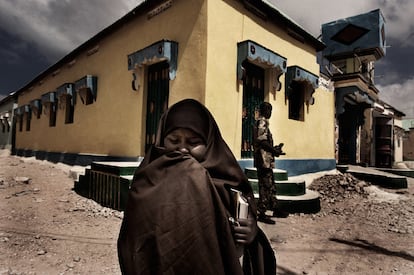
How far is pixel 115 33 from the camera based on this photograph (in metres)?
7.22

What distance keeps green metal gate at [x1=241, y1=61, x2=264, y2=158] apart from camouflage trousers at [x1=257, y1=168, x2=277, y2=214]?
1868mm

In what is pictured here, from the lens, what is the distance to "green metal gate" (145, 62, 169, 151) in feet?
18.7

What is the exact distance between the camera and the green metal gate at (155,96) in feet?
18.7

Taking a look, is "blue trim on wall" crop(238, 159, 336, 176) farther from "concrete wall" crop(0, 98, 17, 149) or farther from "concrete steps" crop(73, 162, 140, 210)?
"concrete wall" crop(0, 98, 17, 149)

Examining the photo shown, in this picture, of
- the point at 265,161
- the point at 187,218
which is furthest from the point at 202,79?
the point at 187,218

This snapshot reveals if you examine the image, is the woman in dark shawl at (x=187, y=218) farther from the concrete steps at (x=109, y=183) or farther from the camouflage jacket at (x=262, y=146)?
the concrete steps at (x=109, y=183)

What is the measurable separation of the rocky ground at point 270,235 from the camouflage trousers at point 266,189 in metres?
0.32

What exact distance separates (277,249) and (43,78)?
1406 centimetres

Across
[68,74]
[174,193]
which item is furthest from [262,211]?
[68,74]

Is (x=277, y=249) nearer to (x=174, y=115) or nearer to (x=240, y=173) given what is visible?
(x=240, y=173)

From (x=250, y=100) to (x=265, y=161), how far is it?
2514 millimetres

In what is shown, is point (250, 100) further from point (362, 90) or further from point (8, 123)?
point (8, 123)

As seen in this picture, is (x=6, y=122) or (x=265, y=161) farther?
(x=6, y=122)

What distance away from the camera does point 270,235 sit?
337cm
